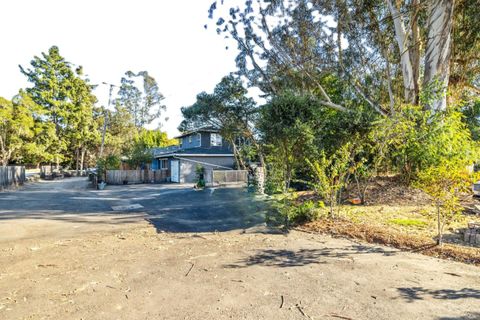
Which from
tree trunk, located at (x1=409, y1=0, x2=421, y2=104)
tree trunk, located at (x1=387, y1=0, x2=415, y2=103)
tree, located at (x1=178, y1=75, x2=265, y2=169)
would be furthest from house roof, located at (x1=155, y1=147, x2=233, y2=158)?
tree trunk, located at (x1=409, y1=0, x2=421, y2=104)

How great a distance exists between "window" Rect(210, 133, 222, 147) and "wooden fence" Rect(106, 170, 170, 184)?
5541mm

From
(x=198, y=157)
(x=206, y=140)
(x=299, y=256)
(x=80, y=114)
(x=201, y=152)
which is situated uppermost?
(x=80, y=114)

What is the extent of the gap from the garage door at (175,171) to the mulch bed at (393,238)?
19.7 m

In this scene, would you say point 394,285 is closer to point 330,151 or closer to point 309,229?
point 309,229

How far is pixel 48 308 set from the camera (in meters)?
3.18

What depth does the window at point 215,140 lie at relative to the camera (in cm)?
2769

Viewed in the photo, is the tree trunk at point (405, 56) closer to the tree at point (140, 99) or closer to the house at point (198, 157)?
the house at point (198, 157)

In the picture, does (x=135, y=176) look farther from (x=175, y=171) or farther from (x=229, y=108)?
(x=229, y=108)

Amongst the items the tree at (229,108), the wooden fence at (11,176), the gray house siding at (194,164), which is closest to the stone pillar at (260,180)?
the tree at (229,108)

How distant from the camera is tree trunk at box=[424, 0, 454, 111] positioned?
33.9 ft

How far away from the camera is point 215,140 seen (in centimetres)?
2792

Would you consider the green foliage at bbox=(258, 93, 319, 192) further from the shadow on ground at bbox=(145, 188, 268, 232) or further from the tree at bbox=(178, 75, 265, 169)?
the tree at bbox=(178, 75, 265, 169)

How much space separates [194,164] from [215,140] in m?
3.80

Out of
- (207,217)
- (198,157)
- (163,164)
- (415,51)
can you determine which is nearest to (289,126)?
(207,217)
